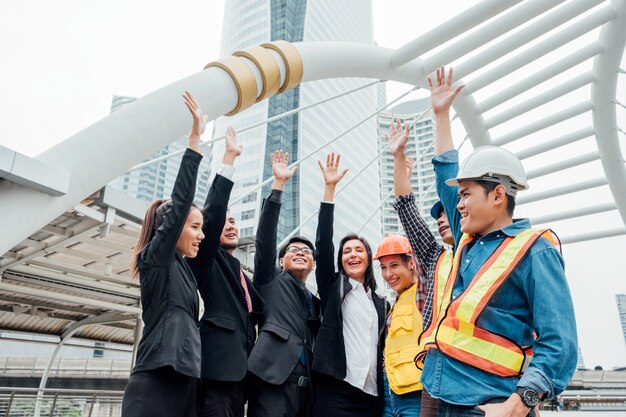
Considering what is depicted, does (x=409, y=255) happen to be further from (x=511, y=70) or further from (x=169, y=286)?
(x=511, y=70)

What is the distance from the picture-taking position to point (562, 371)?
1240 mm

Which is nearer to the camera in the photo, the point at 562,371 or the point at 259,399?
the point at 562,371

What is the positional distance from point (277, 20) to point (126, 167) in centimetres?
6045

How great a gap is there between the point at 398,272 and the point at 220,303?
1024mm

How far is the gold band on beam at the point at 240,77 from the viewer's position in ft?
12.6

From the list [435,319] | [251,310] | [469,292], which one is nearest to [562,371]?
[469,292]

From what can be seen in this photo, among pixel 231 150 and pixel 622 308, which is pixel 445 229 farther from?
pixel 622 308

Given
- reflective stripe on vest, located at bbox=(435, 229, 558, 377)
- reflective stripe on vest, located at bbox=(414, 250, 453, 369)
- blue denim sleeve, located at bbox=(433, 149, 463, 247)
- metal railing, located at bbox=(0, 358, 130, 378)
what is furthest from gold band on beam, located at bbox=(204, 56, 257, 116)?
metal railing, located at bbox=(0, 358, 130, 378)

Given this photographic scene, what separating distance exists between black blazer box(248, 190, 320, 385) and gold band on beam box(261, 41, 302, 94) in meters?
2.00

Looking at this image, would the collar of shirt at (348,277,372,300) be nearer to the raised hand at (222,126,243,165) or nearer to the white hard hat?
the raised hand at (222,126,243,165)

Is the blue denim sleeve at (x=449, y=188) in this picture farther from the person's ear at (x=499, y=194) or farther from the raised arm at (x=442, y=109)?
the person's ear at (x=499, y=194)

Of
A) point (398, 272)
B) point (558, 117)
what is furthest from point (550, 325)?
point (558, 117)

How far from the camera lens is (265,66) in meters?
4.12

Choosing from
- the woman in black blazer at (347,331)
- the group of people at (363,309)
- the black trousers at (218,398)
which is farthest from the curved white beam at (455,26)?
the black trousers at (218,398)
